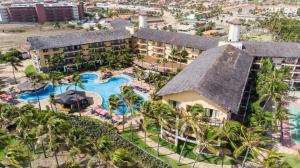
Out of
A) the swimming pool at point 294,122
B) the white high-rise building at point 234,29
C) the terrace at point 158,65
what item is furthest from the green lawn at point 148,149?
the white high-rise building at point 234,29

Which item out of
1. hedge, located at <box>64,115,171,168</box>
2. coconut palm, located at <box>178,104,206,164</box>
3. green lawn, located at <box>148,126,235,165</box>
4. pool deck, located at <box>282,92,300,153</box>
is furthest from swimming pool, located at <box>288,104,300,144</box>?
hedge, located at <box>64,115,171,168</box>

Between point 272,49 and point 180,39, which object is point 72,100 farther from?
point 272,49

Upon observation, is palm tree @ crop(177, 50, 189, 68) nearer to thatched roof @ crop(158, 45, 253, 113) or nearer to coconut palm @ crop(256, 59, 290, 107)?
thatched roof @ crop(158, 45, 253, 113)

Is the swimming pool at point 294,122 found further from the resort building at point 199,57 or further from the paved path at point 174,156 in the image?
the paved path at point 174,156

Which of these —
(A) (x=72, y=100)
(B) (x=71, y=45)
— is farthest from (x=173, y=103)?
(B) (x=71, y=45)

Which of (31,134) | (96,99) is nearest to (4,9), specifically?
(96,99)

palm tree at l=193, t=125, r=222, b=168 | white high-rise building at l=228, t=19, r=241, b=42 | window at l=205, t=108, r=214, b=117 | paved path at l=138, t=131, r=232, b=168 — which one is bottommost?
paved path at l=138, t=131, r=232, b=168

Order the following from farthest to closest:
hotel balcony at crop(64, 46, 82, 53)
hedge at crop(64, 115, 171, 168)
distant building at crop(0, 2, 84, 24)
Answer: distant building at crop(0, 2, 84, 24)
hotel balcony at crop(64, 46, 82, 53)
hedge at crop(64, 115, 171, 168)
